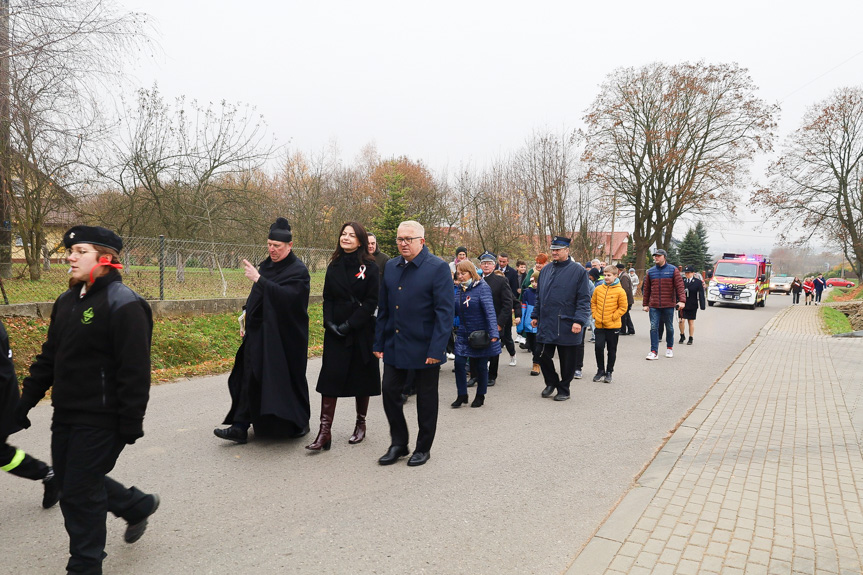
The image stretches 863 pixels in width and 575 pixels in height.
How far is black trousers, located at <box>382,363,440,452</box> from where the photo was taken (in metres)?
5.04

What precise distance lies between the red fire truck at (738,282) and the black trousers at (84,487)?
29489mm

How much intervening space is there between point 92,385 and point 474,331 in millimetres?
4920

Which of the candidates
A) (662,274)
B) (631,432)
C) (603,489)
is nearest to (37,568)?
(603,489)

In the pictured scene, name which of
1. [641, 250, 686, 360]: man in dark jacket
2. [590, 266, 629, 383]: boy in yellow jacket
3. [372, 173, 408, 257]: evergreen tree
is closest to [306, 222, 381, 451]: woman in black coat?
[590, 266, 629, 383]: boy in yellow jacket

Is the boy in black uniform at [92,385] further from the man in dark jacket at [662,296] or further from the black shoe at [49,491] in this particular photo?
the man in dark jacket at [662,296]

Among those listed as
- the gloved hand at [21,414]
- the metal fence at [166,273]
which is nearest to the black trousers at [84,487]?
the gloved hand at [21,414]

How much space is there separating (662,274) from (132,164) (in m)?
16.7

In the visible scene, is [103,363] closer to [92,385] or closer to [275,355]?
[92,385]

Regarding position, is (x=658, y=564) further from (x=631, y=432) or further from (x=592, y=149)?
(x=592, y=149)

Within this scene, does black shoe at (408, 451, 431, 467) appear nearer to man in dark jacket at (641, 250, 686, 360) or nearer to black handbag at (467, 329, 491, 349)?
black handbag at (467, 329, 491, 349)

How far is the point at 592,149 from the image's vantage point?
36469 millimetres

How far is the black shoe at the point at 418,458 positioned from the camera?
4988 millimetres

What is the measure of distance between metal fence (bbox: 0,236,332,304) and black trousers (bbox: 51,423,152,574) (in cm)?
810

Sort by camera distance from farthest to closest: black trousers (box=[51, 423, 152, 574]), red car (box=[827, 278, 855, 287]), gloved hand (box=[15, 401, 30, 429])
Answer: red car (box=[827, 278, 855, 287]) → gloved hand (box=[15, 401, 30, 429]) → black trousers (box=[51, 423, 152, 574])
